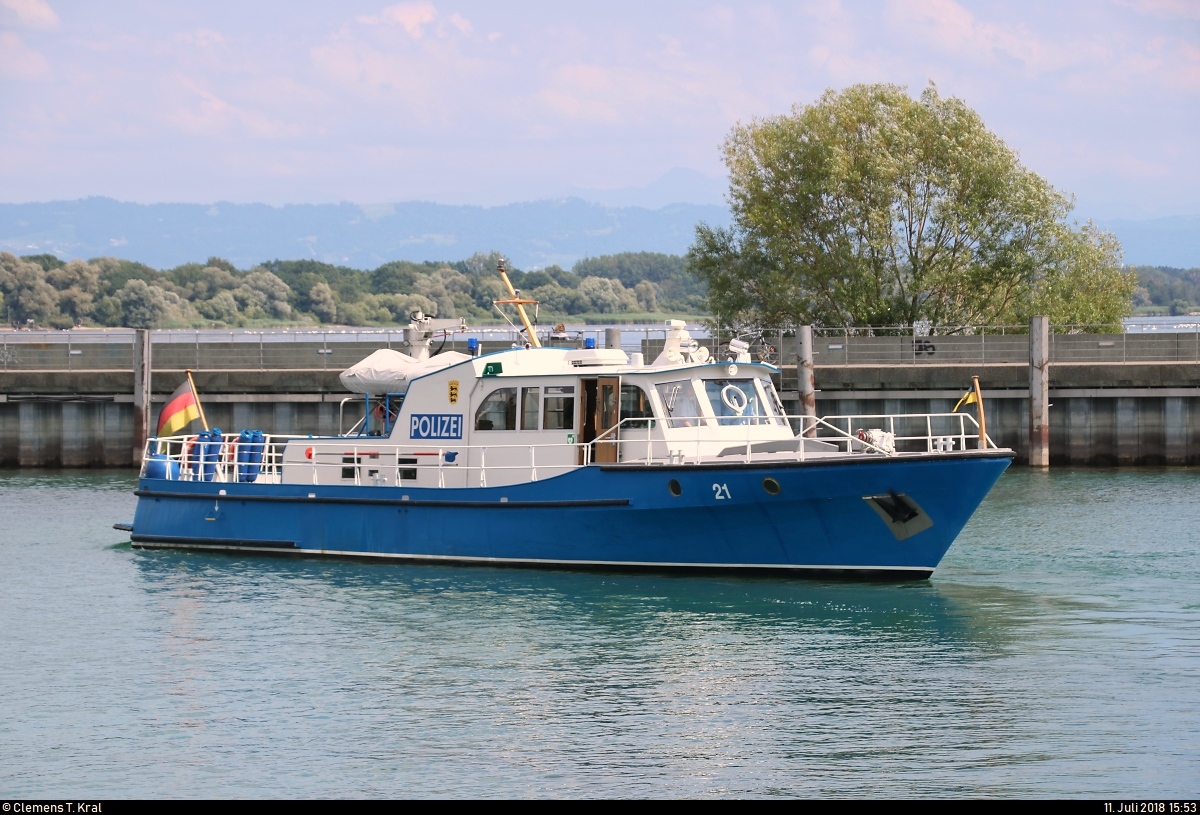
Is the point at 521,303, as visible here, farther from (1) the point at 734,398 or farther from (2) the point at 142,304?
(2) the point at 142,304

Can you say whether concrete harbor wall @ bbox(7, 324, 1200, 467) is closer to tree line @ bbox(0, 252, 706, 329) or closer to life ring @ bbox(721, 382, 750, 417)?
life ring @ bbox(721, 382, 750, 417)

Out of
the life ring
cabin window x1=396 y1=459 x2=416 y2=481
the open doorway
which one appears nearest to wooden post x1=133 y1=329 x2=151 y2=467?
cabin window x1=396 y1=459 x2=416 y2=481

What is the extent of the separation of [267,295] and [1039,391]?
103231 millimetres

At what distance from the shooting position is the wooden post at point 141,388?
3959cm

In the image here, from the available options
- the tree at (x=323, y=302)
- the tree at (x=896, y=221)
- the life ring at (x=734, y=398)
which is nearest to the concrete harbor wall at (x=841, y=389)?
the tree at (x=896, y=221)

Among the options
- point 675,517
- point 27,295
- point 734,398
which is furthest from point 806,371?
point 27,295

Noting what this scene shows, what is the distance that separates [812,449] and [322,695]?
30.7 feet

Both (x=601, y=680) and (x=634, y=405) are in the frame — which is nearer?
(x=601, y=680)

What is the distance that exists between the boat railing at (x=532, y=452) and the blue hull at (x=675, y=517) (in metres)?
0.34

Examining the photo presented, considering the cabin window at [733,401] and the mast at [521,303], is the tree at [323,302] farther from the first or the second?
the cabin window at [733,401]

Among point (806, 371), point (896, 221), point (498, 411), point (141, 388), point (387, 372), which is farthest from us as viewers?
point (896, 221)

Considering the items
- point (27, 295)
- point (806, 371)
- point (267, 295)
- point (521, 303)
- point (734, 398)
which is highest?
point (267, 295)

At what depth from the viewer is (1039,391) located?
3741 cm

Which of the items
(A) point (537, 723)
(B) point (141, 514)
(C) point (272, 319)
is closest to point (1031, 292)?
(B) point (141, 514)
